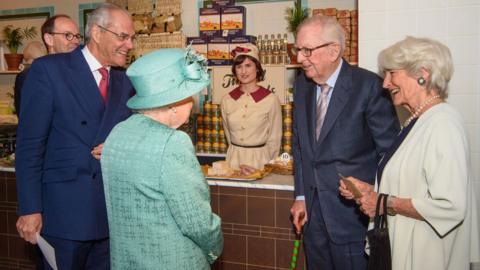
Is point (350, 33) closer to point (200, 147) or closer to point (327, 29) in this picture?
point (327, 29)

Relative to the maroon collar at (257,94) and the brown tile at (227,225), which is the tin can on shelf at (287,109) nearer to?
the maroon collar at (257,94)

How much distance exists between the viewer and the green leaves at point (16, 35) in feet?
22.1

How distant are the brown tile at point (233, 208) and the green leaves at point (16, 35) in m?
5.04

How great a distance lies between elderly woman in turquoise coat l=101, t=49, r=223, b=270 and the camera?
1697 mm

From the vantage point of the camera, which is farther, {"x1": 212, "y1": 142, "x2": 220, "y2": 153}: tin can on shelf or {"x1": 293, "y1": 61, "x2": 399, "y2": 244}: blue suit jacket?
{"x1": 212, "y1": 142, "x2": 220, "y2": 153}: tin can on shelf

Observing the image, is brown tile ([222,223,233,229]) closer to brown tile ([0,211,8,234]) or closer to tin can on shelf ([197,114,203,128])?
brown tile ([0,211,8,234])

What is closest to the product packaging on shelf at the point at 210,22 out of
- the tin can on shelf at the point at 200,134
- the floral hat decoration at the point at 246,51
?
the floral hat decoration at the point at 246,51

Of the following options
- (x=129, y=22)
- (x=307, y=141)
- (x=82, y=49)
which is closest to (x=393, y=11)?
(x=307, y=141)

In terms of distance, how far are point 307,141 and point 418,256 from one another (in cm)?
87

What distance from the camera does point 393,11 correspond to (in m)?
3.32

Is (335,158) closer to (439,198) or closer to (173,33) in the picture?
(439,198)

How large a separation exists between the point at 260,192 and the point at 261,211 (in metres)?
0.13

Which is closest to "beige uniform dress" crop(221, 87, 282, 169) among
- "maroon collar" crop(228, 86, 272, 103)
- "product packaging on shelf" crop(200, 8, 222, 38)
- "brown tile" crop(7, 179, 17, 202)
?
"maroon collar" crop(228, 86, 272, 103)

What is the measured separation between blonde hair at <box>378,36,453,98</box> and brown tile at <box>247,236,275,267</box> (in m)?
1.53
